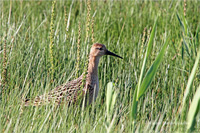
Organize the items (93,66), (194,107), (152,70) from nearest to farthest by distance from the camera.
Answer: (194,107)
(152,70)
(93,66)

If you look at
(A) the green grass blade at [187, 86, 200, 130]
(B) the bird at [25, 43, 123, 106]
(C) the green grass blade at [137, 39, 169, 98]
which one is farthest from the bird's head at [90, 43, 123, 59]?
(A) the green grass blade at [187, 86, 200, 130]

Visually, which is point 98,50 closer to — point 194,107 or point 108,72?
point 108,72

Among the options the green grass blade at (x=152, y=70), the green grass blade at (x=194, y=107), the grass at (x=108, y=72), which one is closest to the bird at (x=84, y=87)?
the grass at (x=108, y=72)

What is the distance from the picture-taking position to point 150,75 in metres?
2.54

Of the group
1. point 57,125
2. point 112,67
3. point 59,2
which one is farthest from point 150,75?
point 59,2

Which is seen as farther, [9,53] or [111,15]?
[111,15]

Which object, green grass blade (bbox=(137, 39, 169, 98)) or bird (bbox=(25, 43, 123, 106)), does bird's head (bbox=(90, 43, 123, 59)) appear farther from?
green grass blade (bbox=(137, 39, 169, 98))

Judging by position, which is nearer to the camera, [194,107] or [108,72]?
[194,107]

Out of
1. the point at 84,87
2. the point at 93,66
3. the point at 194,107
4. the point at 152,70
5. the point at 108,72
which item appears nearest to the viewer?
the point at 194,107

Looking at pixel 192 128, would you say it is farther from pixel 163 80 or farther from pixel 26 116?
pixel 163 80

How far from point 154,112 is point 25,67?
1.81 metres

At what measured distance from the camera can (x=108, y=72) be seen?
470 cm

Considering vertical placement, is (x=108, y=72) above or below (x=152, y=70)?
below

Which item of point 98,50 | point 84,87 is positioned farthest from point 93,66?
point 84,87
